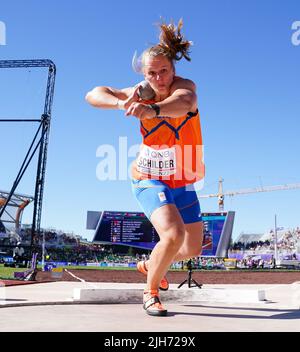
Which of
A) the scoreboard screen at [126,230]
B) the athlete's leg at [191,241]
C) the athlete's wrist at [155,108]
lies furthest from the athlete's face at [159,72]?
the scoreboard screen at [126,230]

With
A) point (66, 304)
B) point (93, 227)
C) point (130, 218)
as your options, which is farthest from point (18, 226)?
point (66, 304)

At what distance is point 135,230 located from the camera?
5403 centimetres

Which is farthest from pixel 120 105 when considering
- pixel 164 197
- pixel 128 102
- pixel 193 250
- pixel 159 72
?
pixel 193 250

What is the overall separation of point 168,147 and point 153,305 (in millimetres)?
1602

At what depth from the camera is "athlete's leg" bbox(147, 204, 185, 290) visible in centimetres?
455

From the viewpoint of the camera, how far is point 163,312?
439 centimetres

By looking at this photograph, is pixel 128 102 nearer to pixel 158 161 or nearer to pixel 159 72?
pixel 159 72

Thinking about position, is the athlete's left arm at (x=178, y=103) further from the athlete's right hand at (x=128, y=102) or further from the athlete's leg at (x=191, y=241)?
the athlete's leg at (x=191, y=241)

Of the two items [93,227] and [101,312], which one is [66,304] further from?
[93,227]

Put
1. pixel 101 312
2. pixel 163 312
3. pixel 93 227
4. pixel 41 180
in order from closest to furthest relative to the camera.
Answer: pixel 163 312 < pixel 101 312 < pixel 41 180 < pixel 93 227

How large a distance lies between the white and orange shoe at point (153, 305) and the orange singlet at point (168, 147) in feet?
3.81

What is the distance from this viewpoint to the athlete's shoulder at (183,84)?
4.76 meters

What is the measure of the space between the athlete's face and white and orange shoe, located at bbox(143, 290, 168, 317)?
2.03 m

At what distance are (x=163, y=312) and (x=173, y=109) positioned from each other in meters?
1.87
